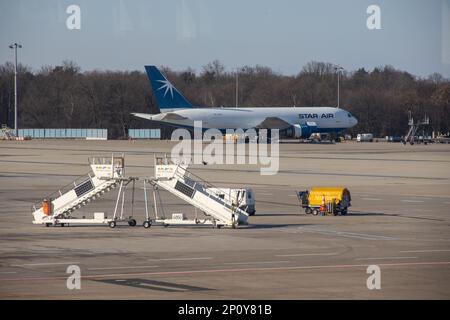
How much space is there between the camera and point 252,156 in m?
108

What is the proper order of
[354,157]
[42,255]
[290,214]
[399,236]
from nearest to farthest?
[42,255] < [399,236] < [290,214] < [354,157]

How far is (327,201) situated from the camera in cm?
4684

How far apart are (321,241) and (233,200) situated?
702cm

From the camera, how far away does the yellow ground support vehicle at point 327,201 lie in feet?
153

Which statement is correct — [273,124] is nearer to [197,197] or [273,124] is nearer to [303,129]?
[303,129]

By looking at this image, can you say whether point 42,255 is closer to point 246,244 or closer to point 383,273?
point 246,244

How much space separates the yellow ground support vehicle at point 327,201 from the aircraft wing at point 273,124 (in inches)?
4124

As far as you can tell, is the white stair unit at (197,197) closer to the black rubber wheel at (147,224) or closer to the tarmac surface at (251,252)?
the tarmac surface at (251,252)

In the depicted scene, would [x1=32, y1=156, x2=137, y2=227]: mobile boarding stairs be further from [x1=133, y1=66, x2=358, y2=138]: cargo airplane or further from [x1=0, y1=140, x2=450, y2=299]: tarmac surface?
[x1=133, y1=66, x2=358, y2=138]: cargo airplane

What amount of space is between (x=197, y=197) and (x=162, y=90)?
11133 centimetres

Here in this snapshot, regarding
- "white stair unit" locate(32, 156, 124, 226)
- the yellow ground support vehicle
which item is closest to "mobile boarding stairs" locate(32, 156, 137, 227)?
"white stair unit" locate(32, 156, 124, 226)

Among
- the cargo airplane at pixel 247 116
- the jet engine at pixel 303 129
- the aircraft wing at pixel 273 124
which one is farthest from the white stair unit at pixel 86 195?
the jet engine at pixel 303 129

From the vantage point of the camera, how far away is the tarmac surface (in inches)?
984
